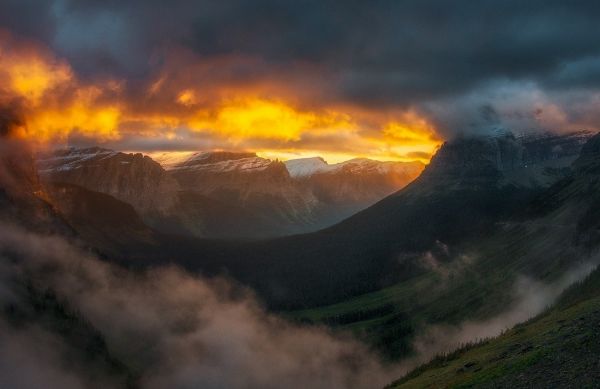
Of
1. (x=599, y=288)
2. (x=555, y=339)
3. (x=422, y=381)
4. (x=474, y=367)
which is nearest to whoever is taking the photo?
(x=555, y=339)

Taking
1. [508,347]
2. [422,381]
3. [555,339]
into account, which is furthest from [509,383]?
[422,381]

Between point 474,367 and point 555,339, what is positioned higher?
point 555,339

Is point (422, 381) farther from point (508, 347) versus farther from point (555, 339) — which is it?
point (555, 339)

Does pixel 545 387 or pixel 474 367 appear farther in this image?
pixel 474 367

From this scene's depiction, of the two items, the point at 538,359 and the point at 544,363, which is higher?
the point at 544,363

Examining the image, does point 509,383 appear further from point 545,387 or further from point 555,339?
point 555,339

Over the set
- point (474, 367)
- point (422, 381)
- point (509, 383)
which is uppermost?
point (509, 383)

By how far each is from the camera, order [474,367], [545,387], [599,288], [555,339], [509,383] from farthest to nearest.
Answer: [599,288] < [474,367] < [555,339] < [509,383] < [545,387]

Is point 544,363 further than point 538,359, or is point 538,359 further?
point 538,359

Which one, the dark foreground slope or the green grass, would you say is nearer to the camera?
the dark foreground slope

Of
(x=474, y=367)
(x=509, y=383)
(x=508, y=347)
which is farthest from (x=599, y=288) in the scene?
(x=509, y=383)

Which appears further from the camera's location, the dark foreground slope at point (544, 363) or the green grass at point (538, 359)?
the green grass at point (538, 359)
